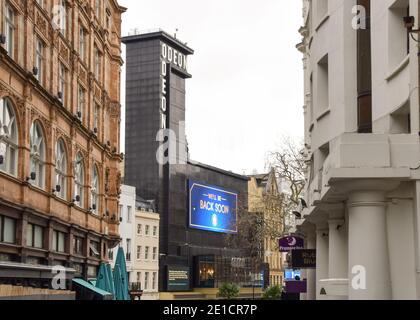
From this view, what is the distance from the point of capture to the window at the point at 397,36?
604 inches

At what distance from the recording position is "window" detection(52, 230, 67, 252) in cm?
3200

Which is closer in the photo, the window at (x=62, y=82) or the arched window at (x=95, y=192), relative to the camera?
the window at (x=62, y=82)

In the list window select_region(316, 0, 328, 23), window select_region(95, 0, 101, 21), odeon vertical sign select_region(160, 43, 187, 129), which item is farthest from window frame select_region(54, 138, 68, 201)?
odeon vertical sign select_region(160, 43, 187, 129)

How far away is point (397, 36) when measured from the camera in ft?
50.6

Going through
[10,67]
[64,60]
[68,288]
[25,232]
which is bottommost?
[68,288]

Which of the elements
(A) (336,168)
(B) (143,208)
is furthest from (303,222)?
(B) (143,208)

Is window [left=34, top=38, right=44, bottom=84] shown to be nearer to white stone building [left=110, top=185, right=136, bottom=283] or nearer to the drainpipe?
the drainpipe

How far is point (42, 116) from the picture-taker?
29875 millimetres

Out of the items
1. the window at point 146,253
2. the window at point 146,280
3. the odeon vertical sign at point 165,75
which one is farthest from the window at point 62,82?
the odeon vertical sign at point 165,75

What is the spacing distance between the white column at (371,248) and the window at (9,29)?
15211 mm

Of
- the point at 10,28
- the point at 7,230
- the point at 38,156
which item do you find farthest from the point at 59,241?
the point at 10,28

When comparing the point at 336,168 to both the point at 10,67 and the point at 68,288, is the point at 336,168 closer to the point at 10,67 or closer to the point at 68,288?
the point at 10,67

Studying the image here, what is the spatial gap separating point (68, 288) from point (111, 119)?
15605 millimetres

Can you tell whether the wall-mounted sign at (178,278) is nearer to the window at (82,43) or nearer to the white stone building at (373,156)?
the window at (82,43)
